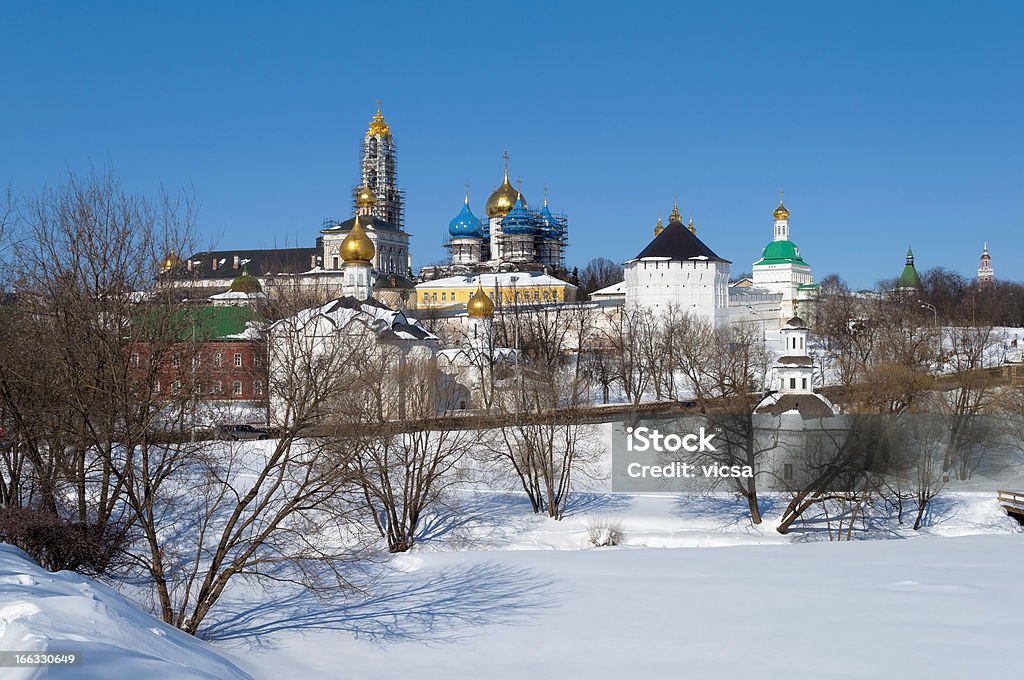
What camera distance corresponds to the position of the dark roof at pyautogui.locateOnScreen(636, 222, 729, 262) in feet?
184

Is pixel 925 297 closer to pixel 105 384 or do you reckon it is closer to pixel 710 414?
pixel 710 414

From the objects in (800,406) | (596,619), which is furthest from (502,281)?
(596,619)

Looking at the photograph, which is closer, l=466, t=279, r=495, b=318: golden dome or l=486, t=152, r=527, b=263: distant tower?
l=466, t=279, r=495, b=318: golden dome

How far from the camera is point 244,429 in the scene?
27.5 m

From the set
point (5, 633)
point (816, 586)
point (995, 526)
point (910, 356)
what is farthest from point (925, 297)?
point (5, 633)

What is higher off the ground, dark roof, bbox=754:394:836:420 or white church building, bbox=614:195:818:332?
white church building, bbox=614:195:818:332

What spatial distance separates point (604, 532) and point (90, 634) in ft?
47.9

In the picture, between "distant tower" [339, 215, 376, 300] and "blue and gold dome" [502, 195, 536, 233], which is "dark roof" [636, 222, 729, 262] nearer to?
"distant tower" [339, 215, 376, 300]

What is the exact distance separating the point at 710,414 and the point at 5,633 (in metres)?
18.9

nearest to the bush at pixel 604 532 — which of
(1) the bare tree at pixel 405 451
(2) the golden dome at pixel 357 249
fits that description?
(1) the bare tree at pixel 405 451

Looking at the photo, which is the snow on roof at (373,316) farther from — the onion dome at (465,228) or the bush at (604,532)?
the onion dome at (465,228)

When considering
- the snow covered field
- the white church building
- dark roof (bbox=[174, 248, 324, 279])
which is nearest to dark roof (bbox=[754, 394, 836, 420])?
the snow covered field

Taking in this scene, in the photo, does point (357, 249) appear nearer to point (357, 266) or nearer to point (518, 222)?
point (357, 266)

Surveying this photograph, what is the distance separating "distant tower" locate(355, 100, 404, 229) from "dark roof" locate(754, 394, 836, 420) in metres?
67.6
